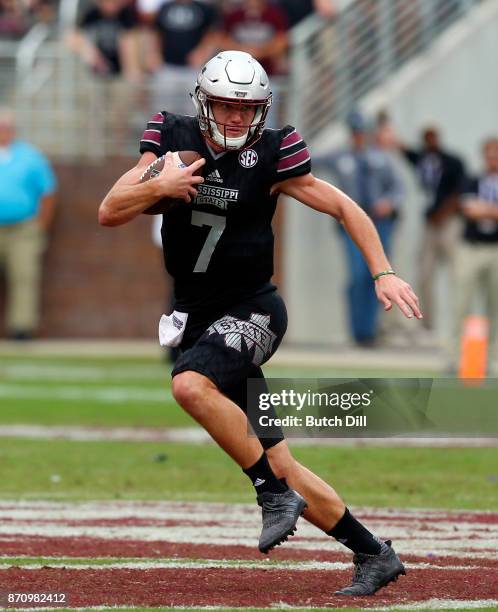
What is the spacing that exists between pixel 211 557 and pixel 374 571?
101 centimetres

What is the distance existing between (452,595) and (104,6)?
14.3 meters

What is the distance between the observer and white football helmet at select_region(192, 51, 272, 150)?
6055 millimetres

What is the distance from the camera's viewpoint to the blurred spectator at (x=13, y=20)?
20.0m

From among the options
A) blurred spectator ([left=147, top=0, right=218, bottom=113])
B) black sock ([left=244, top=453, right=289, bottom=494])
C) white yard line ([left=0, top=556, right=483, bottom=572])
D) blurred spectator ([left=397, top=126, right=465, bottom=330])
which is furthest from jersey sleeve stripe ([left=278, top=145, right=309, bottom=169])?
Result: blurred spectator ([left=147, top=0, right=218, bottom=113])

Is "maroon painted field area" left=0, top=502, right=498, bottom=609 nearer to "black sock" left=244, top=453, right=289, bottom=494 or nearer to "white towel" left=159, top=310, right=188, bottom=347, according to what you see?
"black sock" left=244, top=453, right=289, bottom=494

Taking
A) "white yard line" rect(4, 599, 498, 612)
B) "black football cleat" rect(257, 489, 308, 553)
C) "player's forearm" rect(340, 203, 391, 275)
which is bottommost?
"white yard line" rect(4, 599, 498, 612)

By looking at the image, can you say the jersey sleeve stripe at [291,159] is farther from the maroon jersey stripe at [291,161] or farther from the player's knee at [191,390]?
the player's knee at [191,390]

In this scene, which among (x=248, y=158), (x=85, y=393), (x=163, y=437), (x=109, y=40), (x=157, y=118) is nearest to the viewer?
(x=248, y=158)

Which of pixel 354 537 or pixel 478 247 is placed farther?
pixel 478 247

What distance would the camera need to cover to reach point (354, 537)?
609 centimetres

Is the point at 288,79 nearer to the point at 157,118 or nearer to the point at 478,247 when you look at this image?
the point at 478,247

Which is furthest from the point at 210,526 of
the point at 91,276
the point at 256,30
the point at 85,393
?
the point at 91,276

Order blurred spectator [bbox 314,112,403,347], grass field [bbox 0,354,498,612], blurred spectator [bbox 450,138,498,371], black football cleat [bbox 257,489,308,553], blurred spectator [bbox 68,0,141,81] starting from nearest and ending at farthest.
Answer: black football cleat [bbox 257,489,308,553] → grass field [bbox 0,354,498,612] → blurred spectator [bbox 450,138,498,371] → blurred spectator [bbox 314,112,403,347] → blurred spectator [bbox 68,0,141,81]

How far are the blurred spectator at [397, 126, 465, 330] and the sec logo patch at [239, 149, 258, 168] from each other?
12.0 m
